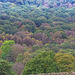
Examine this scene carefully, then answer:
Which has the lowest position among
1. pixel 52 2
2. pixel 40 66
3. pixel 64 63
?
pixel 52 2

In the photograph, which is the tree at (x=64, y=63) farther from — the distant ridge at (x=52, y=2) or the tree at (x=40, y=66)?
the distant ridge at (x=52, y=2)

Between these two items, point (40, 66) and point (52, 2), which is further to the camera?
point (52, 2)

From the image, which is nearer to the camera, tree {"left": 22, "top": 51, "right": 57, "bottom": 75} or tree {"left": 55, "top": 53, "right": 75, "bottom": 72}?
tree {"left": 22, "top": 51, "right": 57, "bottom": 75}

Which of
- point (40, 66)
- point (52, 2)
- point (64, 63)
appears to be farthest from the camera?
point (52, 2)

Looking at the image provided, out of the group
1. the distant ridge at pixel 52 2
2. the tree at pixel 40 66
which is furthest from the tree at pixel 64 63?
the distant ridge at pixel 52 2

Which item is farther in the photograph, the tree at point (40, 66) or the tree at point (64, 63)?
the tree at point (64, 63)

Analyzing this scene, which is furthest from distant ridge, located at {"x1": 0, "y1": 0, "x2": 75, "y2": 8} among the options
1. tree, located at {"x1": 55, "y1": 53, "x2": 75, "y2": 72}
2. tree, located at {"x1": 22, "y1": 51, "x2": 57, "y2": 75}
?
tree, located at {"x1": 22, "y1": 51, "x2": 57, "y2": 75}

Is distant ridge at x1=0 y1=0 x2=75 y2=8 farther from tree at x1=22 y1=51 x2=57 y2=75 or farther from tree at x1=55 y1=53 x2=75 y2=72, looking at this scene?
tree at x1=22 y1=51 x2=57 y2=75

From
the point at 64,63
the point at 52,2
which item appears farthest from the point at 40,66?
the point at 52,2

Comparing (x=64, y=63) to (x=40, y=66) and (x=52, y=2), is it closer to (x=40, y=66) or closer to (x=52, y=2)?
(x=40, y=66)

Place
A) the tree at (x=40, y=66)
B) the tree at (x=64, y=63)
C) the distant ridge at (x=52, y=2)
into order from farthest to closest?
the distant ridge at (x=52, y=2) → the tree at (x=64, y=63) → the tree at (x=40, y=66)

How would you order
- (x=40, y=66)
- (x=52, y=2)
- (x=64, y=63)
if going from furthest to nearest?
(x=52, y=2), (x=64, y=63), (x=40, y=66)

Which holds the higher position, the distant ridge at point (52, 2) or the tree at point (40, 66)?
the tree at point (40, 66)

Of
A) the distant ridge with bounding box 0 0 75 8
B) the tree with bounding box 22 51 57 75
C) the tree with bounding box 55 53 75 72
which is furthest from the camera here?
the distant ridge with bounding box 0 0 75 8
